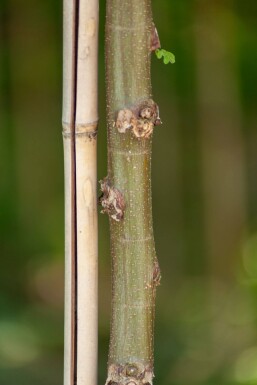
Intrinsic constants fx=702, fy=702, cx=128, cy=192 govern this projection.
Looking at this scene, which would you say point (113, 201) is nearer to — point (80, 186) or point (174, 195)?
point (80, 186)

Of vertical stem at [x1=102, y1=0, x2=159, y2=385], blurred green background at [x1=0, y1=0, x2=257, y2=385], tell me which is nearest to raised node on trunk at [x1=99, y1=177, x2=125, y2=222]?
vertical stem at [x1=102, y1=0, x2=159, y2=385]

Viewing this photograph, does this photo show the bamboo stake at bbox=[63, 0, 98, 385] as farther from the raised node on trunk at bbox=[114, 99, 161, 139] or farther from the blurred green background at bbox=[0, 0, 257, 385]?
the blurred green background at bbox=[0, 0, 257, 385]

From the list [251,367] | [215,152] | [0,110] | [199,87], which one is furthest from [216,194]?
[0,110]

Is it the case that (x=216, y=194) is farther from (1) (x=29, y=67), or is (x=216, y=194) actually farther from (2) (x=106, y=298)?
(1) (x=29, y=67)

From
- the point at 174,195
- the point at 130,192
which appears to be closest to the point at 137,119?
the point at 130,192

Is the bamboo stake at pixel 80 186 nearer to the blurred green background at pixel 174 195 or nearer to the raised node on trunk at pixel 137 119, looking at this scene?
the raised node on trunk at pixel 137 119
